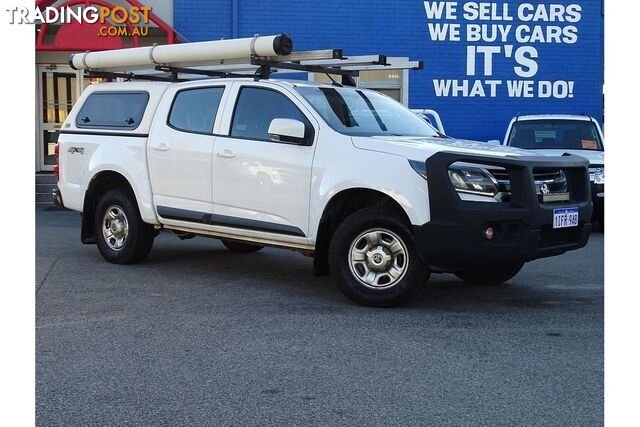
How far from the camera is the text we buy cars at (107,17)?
1776 centimetres

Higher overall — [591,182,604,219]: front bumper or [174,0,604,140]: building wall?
[174,0,604,140]: building wall

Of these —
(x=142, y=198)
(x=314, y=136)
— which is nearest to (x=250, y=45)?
(x=314, y=136)

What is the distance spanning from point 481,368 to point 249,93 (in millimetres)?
3750

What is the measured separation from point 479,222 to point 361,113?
178cm

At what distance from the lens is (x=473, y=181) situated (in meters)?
6.32

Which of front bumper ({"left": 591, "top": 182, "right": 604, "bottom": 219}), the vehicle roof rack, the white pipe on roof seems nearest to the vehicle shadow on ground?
the vehicle roof rack

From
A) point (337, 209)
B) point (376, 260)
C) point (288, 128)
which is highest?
point (288, 128)

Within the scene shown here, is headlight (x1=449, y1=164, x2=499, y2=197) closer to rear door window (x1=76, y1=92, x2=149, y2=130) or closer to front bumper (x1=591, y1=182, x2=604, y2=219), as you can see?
rear door window (x1=76, y1=92, x2=149, y2=130)

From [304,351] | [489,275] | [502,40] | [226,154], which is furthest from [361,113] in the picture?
[502,40]

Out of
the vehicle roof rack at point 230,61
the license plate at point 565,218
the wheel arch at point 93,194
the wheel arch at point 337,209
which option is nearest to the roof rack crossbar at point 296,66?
the vehicle roof rack at point 230,61

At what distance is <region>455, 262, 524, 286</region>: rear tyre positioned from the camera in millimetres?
7668

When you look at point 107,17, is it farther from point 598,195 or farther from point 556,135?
point 598,195

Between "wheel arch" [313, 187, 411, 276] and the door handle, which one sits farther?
the door handle

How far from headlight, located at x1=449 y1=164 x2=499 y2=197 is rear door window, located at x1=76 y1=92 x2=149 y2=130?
12.1 feet
